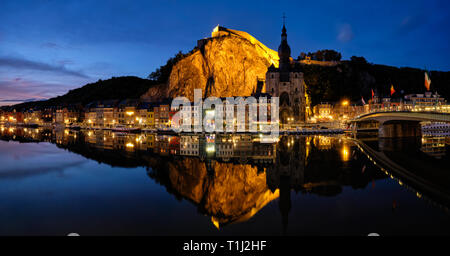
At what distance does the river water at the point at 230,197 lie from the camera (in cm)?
839

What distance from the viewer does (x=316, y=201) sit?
10688mm

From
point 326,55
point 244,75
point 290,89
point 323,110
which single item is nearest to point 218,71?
point 244,75

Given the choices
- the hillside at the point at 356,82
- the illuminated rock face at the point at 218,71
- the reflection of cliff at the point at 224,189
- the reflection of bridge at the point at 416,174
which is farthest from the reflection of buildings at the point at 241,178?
the hillside at the point at 356,82

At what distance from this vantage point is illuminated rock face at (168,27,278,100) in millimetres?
71500

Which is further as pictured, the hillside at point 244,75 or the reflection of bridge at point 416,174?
the hillside at point 244,75

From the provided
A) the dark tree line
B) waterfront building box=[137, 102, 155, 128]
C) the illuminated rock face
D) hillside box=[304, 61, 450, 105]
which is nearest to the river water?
waterfront building box=[137, 102, 155, 128]

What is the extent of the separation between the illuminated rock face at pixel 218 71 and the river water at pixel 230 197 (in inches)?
2076

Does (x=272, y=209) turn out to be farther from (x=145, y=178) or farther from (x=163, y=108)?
(x=163, y=108)

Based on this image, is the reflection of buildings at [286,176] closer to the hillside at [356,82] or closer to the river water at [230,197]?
the river water at [230,197]

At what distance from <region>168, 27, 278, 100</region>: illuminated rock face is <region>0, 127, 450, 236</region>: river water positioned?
52.7m

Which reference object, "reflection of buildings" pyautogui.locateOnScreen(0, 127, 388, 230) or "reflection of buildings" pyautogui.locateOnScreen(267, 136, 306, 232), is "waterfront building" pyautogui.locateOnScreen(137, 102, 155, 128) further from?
"reflection of buildings" pyautogui.locateOnScreen(267, 136, 306, 232)

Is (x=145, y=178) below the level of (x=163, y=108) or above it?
below
